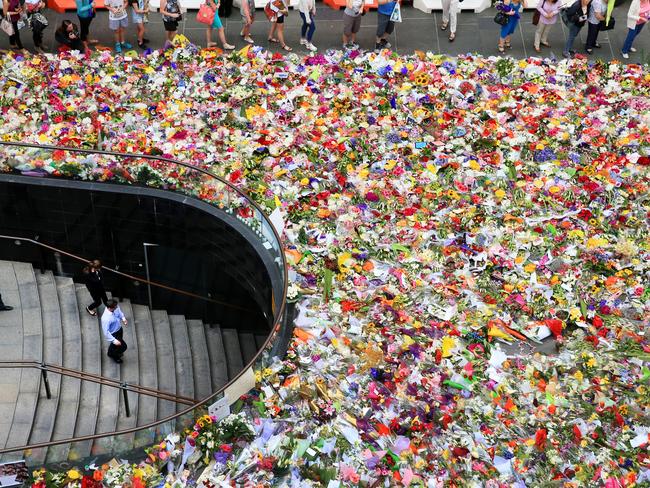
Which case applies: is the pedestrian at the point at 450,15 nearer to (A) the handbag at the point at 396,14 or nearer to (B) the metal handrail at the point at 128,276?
(A) the handbag at the point at 396,14

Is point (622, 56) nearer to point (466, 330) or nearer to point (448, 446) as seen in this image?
point (466, 330)

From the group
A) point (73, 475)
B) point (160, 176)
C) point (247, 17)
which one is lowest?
point (73, 475)

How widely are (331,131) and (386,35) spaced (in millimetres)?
3273

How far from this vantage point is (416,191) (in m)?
12.2

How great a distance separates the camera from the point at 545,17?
49.8 ft

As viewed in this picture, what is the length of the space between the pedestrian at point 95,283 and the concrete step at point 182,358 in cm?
114

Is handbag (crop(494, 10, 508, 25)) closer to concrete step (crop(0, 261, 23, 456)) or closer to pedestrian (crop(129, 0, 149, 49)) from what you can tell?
pedestrian (crop(129, 0, 149, 49))

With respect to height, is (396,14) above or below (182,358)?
above

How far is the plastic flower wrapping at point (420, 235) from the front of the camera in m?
9.34

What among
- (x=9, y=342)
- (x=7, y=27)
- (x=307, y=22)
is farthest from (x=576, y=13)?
(x=9, y=342)

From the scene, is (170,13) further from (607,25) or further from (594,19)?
(607,25)

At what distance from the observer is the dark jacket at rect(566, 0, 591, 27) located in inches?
591

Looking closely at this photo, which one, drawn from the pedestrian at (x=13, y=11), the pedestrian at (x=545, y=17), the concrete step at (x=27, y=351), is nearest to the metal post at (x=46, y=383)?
the concrete step at (x=27, y=351)

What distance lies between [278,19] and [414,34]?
2365mm
